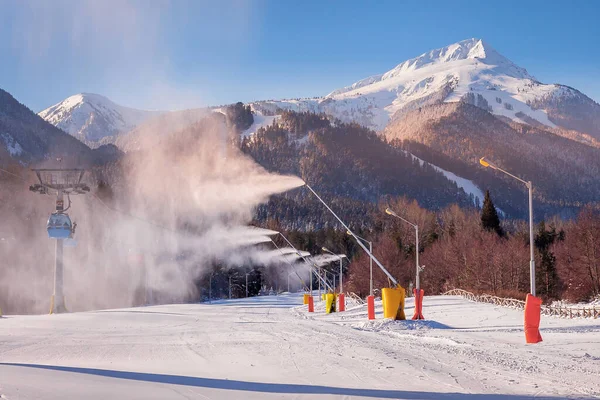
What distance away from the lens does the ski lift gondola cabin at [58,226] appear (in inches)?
2317

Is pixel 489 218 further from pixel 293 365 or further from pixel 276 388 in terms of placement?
pixel 276 388

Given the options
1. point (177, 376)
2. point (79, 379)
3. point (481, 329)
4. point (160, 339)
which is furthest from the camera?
point (481, 329)

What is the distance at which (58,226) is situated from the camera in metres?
59.0

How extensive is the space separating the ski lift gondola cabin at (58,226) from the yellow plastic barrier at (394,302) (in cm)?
3673

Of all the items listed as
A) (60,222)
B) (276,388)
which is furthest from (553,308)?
(60,222)

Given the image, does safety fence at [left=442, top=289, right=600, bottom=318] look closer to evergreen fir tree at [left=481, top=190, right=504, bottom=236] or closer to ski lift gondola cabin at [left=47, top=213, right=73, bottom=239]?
ski lift gondola cabin at [left=47, top=213, right=73, bottom=239]

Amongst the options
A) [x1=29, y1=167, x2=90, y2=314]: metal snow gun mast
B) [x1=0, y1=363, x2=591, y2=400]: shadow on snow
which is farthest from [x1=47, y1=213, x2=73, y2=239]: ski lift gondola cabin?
[x1=0, y1=363, x2=591, y2=400]: shadow on snow

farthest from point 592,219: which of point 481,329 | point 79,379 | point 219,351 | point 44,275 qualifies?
point 79,379

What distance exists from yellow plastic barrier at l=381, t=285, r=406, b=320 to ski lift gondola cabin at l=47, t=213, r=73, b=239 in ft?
121

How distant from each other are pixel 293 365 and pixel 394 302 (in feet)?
57.1

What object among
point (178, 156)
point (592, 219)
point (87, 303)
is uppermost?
point (178, 156)

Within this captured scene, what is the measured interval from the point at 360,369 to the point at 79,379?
5.88 meters

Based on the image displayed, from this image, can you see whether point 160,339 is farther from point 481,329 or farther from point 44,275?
point 44,275

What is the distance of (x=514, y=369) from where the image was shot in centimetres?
1479
